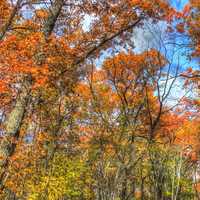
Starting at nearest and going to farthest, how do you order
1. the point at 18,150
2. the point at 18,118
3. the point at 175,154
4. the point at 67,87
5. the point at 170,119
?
the point at 18,118
the point at 18,150
the point at 67,87
the point at 175,154
the point at 170,119

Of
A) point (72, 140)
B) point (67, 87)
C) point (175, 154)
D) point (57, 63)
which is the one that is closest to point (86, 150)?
point (72, 140)

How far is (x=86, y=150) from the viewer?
16.2m

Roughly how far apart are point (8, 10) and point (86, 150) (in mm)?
8751

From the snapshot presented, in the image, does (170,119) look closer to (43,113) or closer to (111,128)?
(111,128)

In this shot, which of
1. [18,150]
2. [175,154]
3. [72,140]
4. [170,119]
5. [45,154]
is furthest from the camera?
[170,119]

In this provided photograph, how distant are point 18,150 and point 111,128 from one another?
5199 mm

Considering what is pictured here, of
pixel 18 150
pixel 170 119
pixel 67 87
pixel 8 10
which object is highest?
pixel 170 119

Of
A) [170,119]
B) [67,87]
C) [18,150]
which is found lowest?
[18,150]

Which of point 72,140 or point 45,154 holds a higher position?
point 72,140

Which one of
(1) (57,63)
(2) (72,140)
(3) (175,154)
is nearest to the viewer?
(1) (57,63)

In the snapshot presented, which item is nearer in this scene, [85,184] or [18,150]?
[18,150]

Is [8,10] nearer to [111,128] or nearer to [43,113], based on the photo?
[43,113]

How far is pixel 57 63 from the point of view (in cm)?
895

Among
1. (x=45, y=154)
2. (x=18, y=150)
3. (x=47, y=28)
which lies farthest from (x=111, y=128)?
(x=47, y=28)
